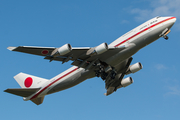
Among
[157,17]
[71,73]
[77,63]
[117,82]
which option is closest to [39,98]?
[71,73]

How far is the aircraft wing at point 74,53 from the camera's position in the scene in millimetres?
27236

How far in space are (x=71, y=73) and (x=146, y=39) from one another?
10645 mm

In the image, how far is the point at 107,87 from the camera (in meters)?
39.0

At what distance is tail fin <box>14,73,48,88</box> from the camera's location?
121 ft

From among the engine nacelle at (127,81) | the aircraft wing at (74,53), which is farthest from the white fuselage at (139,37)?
the engine nacelle at (127,81)

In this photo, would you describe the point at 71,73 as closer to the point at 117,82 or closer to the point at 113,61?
the point at 113,61

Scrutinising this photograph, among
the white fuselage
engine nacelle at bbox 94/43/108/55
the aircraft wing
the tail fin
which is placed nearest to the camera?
the aircraft wing

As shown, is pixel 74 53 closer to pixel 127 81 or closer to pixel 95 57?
pixel 95 57

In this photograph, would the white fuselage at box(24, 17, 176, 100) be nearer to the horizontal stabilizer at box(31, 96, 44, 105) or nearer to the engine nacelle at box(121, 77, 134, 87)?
the engine nacelle at box(121, 77, 134, 87)

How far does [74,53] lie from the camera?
30000 millimetres

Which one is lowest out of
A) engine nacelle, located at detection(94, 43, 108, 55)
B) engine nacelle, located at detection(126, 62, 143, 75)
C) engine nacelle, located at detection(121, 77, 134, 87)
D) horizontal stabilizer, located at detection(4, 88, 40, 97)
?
engine nacelle, located at detection(121, 77, 134, 87)

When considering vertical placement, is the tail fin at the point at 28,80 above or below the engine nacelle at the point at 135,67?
above

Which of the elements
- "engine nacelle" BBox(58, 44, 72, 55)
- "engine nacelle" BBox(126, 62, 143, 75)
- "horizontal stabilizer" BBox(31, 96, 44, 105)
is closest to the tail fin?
"horizontal stabilizer" BBox(31, 96, 44, 105)

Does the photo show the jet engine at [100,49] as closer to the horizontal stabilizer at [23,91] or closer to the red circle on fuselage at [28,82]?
the horizontal stabilizer at [23,91]
